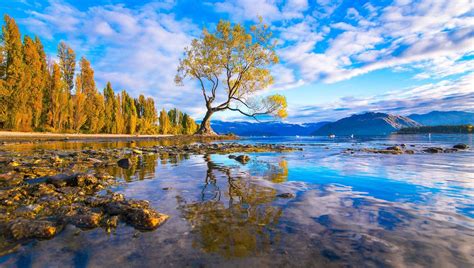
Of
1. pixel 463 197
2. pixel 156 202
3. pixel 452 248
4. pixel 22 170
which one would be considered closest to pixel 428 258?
pixel 452 248

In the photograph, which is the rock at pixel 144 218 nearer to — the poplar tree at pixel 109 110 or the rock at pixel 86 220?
the rock at pixel 86 220

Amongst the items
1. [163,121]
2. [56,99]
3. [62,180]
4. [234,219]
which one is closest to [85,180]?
[62,180]

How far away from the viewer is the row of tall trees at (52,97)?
116ft

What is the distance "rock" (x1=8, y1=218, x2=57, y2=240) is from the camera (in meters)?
2.93

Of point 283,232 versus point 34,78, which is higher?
point 34,78

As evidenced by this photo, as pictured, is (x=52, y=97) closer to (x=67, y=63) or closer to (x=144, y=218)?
(x=67, y=63)

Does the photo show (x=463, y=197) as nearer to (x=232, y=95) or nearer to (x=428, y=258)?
(x=428, y=258)

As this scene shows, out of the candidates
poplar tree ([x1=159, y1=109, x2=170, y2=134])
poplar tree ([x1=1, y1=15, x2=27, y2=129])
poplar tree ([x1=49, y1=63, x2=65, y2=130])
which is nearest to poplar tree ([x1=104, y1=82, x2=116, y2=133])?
poplar tree ([x1=49, y1=63, x2=65, y2=130])

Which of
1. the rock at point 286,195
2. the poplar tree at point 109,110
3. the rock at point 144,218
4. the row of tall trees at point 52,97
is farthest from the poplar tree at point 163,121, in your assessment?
the rock at point 144,218

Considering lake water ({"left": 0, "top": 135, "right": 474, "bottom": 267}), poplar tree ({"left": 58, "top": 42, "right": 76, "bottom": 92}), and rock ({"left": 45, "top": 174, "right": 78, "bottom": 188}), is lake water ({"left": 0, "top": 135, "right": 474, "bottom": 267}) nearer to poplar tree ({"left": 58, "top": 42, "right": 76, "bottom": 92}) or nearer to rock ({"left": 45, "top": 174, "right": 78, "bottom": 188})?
rock ({"left": 45, "top": 174, "right": 78, "bottom": 188})

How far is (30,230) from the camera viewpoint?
2992mm

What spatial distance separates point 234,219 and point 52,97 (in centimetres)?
5246

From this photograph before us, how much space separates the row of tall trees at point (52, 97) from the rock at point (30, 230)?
42629 mm

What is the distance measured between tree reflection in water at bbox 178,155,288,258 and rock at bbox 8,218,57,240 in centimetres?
173
